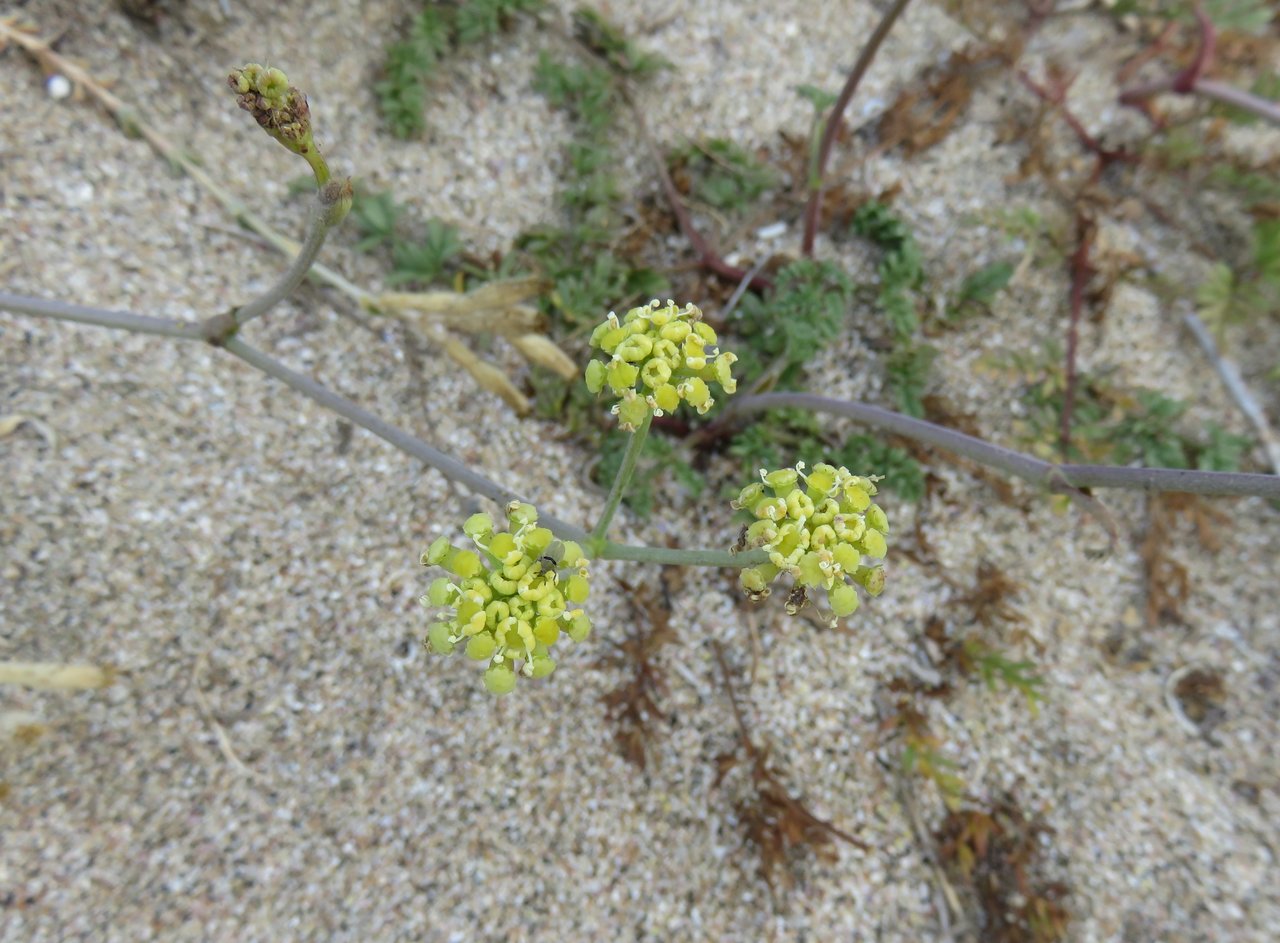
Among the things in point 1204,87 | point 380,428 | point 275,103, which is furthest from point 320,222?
point 1204,87

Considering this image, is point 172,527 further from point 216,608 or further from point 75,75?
point 75,75

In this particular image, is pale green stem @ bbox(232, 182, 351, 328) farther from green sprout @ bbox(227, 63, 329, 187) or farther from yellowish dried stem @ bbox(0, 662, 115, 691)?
yellowish dried stem @ bbox(0, 662, 115, 691)

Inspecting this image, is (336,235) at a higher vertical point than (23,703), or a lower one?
higher

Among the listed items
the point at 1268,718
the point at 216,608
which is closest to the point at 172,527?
the point at 216,608

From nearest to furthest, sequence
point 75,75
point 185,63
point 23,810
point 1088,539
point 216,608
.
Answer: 1. point 23,810
2. point 216,608
3. point 75,75
4. point 185,63
5. point 1088,539

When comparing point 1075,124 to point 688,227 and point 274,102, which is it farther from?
point 274,102

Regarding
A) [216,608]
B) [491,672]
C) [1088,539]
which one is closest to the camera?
[491,672]

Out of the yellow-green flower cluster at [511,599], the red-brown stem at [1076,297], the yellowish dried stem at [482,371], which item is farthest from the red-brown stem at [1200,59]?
the yellow-green flower cluster at [511,599]
